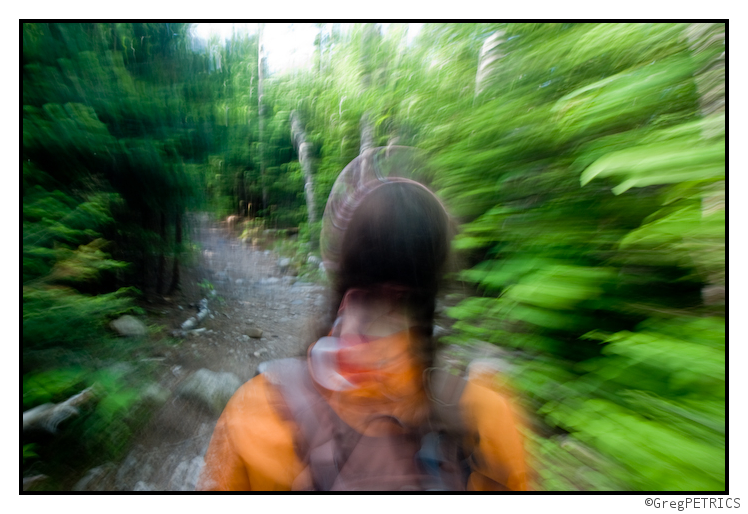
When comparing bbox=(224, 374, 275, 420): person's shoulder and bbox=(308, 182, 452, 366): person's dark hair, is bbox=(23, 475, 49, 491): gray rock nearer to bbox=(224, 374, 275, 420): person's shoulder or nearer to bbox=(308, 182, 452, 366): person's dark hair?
bbox=(224, 374, 275, 420): person's shoulder

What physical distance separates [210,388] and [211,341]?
0.49 ft

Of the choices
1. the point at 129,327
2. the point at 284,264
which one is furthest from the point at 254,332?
the point at 129,327

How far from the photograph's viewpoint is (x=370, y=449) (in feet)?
2.60

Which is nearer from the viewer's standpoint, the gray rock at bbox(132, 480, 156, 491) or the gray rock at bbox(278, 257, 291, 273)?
the gray rock at bbox(132, 480, 156, 491)

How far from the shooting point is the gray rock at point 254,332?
0.92m

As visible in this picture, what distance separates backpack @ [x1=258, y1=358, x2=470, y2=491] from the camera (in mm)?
767

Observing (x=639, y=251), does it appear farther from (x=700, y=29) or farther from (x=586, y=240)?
(x=700, y=29)

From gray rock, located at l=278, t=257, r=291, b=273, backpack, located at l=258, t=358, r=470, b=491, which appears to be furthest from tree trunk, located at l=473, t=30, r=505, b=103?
backpack, located at l=258, t=358, r=470, b=491

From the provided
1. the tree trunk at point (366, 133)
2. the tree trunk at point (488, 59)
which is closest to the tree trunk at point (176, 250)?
the tree trunk at point (366, 133)

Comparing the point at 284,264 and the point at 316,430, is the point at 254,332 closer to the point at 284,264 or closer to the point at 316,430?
the point at 284,264

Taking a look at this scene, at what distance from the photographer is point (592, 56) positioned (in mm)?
824

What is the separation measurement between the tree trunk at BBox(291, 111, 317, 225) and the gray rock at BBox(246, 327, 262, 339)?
15.6 inches

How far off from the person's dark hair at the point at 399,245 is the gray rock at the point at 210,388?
1.31 feet

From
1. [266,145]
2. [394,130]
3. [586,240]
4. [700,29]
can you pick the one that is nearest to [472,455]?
[586,240]
